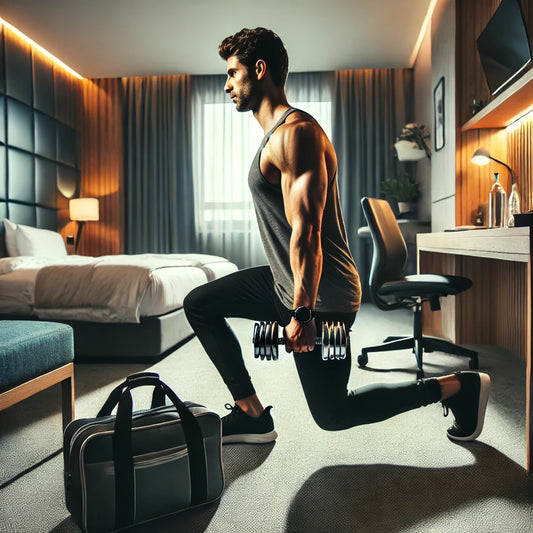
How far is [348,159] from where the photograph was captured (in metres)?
5.66

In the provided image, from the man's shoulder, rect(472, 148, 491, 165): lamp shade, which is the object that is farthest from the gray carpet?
rect(472, 148, 491, 165): lamp shade

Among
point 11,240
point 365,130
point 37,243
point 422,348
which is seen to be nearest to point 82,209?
point 37,243

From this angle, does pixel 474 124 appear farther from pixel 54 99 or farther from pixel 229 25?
pixel 54 99

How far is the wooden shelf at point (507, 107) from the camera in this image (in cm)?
224

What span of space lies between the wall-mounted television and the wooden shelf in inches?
6.0

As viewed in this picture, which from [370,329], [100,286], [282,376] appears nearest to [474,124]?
[370,329]

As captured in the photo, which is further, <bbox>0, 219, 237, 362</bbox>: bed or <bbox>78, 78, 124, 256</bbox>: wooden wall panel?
<bbox>78, 78, 124, 256</bbox>: wooden wall panel

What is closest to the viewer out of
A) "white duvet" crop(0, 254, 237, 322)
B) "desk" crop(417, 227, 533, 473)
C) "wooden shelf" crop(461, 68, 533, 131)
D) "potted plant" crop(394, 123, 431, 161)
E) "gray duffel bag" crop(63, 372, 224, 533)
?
"gray duffel bag" crop(63, 372, 224, 533)

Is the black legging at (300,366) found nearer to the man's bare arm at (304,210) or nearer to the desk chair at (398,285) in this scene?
the man's bare arm at (304,210)

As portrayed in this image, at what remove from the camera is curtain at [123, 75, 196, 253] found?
586 centimetres

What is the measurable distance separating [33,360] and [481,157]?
2613 mm

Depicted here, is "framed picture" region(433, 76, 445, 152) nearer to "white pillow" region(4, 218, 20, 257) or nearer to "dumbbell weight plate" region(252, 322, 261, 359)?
"dumbbell weight plate" region(252, 322, 261, 359)

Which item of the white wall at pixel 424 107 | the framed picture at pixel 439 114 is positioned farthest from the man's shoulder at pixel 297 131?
the white wall at pixel 424 107

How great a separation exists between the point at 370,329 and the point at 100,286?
6.99 ft
